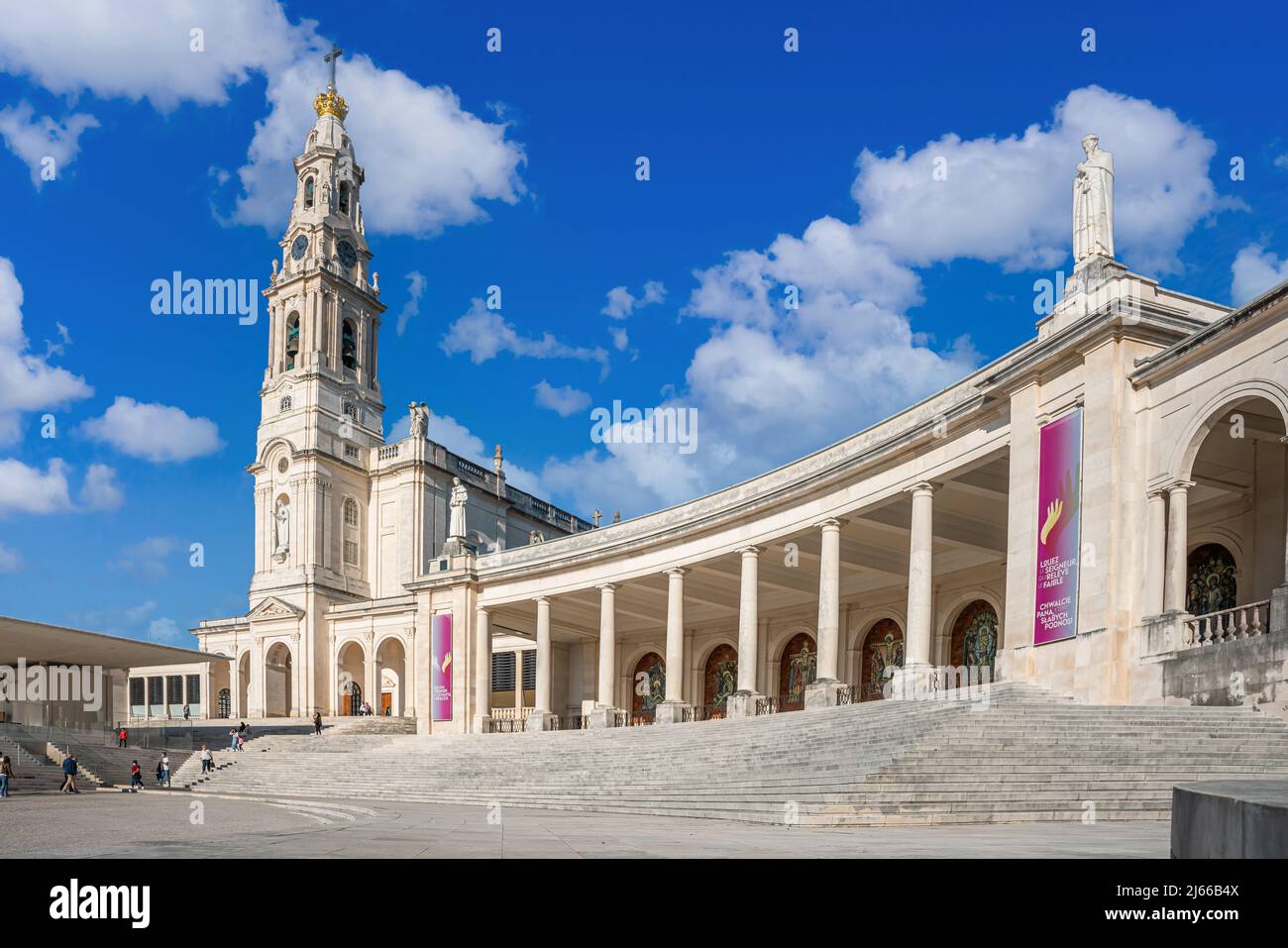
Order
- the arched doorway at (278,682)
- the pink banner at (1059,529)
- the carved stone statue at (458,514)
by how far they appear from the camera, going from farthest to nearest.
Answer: the arched doorway at (278,682)
the carved stone statue at (458,514)
the pink banner at (1059,529)

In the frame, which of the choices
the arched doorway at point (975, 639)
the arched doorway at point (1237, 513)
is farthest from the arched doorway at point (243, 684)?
the arched doorway at point (1237, 513)

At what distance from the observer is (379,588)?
7319cm

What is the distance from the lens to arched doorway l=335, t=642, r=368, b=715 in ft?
229

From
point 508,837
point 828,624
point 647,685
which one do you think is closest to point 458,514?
point 647,685

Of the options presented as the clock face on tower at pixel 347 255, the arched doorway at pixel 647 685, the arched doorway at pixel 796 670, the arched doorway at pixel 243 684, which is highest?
the clock face on tower at pixel 347 255

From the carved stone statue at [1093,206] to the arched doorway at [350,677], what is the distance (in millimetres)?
50914

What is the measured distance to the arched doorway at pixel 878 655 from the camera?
48.0m

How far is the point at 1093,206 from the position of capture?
28.4m

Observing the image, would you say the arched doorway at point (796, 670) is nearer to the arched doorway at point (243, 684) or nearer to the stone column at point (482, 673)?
the stone column at point (482, 673)

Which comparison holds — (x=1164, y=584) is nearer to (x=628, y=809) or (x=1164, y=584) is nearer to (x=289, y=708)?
(x=628, y=809)

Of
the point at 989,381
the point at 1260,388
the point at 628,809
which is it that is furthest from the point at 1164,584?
the point at 628,809

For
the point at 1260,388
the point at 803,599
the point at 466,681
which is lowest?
the point at 466,681

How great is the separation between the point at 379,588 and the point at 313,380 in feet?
43.6

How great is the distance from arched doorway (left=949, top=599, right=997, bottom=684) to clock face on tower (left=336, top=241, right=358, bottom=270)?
4846 centimetres
